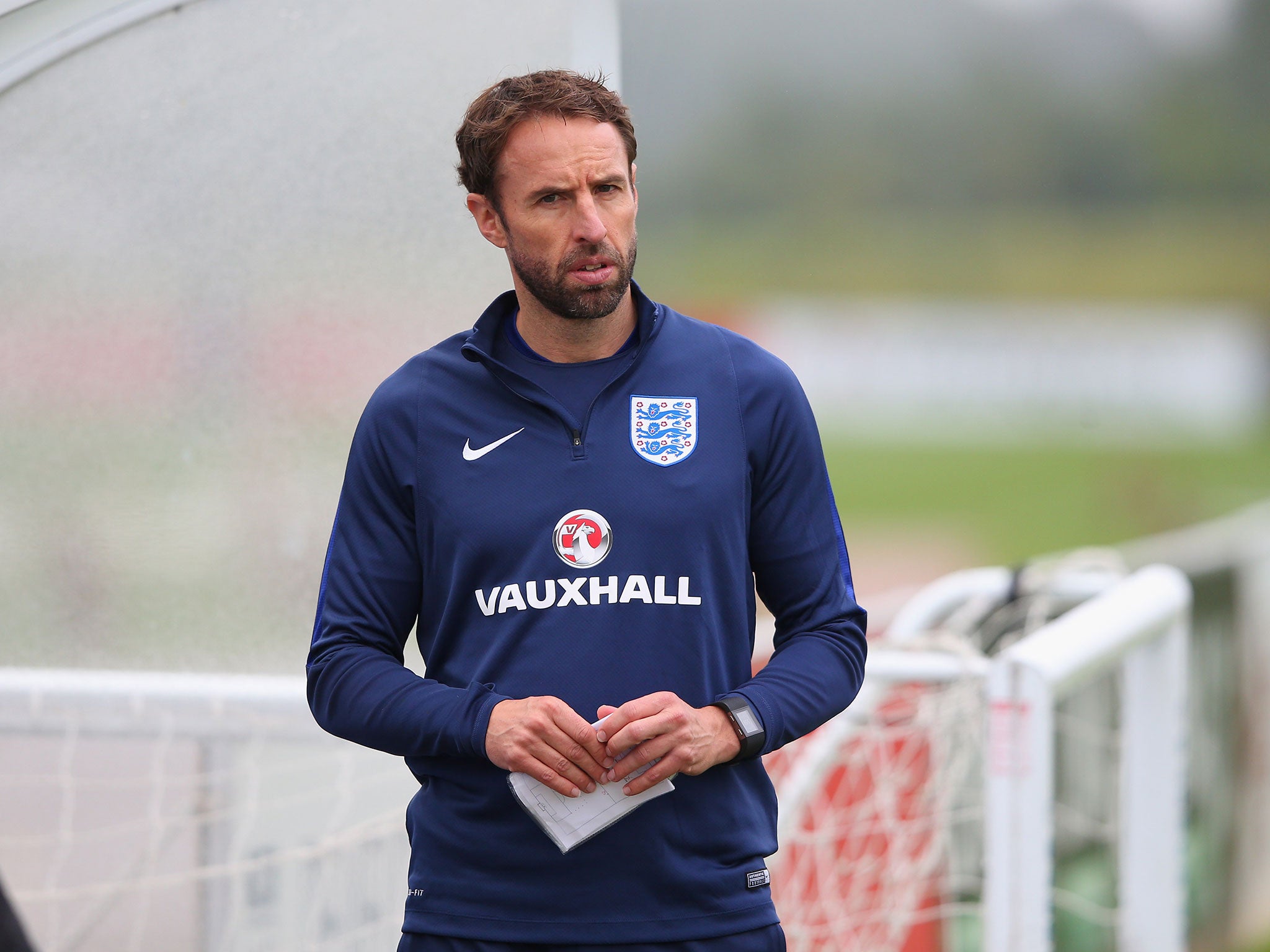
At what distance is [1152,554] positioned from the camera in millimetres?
5637

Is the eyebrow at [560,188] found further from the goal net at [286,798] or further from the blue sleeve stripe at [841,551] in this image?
the goal net at [286,798]

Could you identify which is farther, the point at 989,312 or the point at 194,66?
the point at 989,312

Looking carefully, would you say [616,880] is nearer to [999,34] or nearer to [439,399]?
[439,399]

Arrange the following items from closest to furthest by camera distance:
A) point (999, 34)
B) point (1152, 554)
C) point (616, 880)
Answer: point (616, 880)
point (1152, 554)
point (999, 34)

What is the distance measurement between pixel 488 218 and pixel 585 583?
1.21 feet

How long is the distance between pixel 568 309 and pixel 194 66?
0.90 meters

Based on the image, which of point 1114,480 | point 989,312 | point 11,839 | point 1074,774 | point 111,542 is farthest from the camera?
point 989,312

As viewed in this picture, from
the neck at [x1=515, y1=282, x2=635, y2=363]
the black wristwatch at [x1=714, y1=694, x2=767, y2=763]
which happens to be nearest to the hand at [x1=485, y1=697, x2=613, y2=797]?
A: the black wristwatch at [x1=714, y1=694, x2=767, y2=763]

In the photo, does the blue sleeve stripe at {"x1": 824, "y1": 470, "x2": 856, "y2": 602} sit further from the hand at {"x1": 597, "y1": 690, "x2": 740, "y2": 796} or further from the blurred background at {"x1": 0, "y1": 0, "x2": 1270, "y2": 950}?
the blurred background at {"x1": 0, "y1": 0, "x2": 1270, "y2": 950}

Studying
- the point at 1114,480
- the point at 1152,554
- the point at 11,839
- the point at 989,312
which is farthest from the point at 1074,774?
the point at 989,312

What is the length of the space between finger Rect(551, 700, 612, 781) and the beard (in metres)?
0.35

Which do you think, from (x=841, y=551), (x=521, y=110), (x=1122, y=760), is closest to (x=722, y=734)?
(x=841, y=551)

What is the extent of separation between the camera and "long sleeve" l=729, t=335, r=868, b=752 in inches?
50.2

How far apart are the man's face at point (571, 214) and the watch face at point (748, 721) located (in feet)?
1.21
